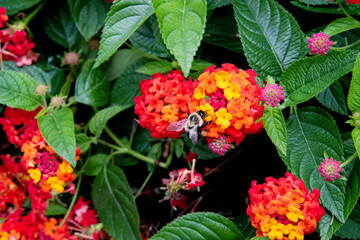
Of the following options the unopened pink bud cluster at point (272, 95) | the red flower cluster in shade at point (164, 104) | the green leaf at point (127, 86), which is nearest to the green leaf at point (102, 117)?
the green leaf at point (127, 86)

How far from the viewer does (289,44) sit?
149 centimetres

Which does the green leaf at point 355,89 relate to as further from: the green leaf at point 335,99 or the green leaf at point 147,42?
the green leaf at point 147,42

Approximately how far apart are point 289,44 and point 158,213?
107 cm

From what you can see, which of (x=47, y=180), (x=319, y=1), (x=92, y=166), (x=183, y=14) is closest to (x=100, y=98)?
(x=92, y=166)

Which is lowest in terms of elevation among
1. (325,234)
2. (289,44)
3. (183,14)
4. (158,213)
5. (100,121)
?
(158,213)

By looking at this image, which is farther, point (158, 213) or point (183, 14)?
point (158, 213)

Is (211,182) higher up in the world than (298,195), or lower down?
lower down

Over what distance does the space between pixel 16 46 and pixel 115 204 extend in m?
0.87

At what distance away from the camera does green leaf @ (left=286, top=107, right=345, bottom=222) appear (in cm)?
135

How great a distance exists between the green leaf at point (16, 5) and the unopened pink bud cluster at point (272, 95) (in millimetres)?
1226

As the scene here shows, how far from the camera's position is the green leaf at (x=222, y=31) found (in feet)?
5.68

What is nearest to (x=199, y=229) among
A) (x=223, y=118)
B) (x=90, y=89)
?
(x=223, y=118)

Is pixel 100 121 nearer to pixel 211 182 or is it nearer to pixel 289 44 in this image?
pixel 211 182

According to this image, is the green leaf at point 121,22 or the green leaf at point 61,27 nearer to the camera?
the green leaf at point 121,22
